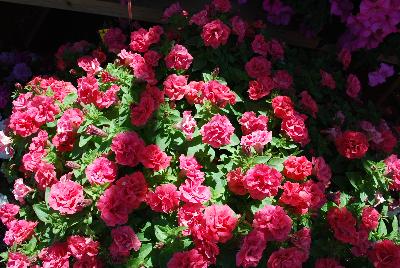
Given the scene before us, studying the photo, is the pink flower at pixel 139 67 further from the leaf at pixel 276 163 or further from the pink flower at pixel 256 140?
the leaf at pixel 276 163

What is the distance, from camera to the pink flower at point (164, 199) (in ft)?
6.34

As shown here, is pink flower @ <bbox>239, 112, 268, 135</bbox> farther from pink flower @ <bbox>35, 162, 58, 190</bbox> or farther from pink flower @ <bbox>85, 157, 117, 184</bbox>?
pink flower @ <bbox>35, 162, 58, 190</bbox>

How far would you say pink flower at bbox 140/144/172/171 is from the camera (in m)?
2.01

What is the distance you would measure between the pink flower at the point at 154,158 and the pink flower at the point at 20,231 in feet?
2.20

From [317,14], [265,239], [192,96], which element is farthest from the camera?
[317,14]

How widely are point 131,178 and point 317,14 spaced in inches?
59.0

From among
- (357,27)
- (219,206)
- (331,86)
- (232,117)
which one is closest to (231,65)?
(232,117)

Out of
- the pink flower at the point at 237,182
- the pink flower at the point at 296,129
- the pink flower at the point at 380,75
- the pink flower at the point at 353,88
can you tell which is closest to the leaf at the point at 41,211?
the pink flower at the point at 237,182

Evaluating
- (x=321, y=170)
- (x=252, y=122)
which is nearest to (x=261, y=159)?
(x=252, y=122)

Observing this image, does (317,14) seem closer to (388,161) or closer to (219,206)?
(388,161)

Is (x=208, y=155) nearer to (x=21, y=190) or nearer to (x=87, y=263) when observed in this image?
(x=87, y=263)

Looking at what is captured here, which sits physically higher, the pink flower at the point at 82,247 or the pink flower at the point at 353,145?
the pink flower at the point at 353,145

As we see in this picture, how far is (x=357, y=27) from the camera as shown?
8.40ft

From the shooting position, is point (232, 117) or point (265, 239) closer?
point (265, 239)
